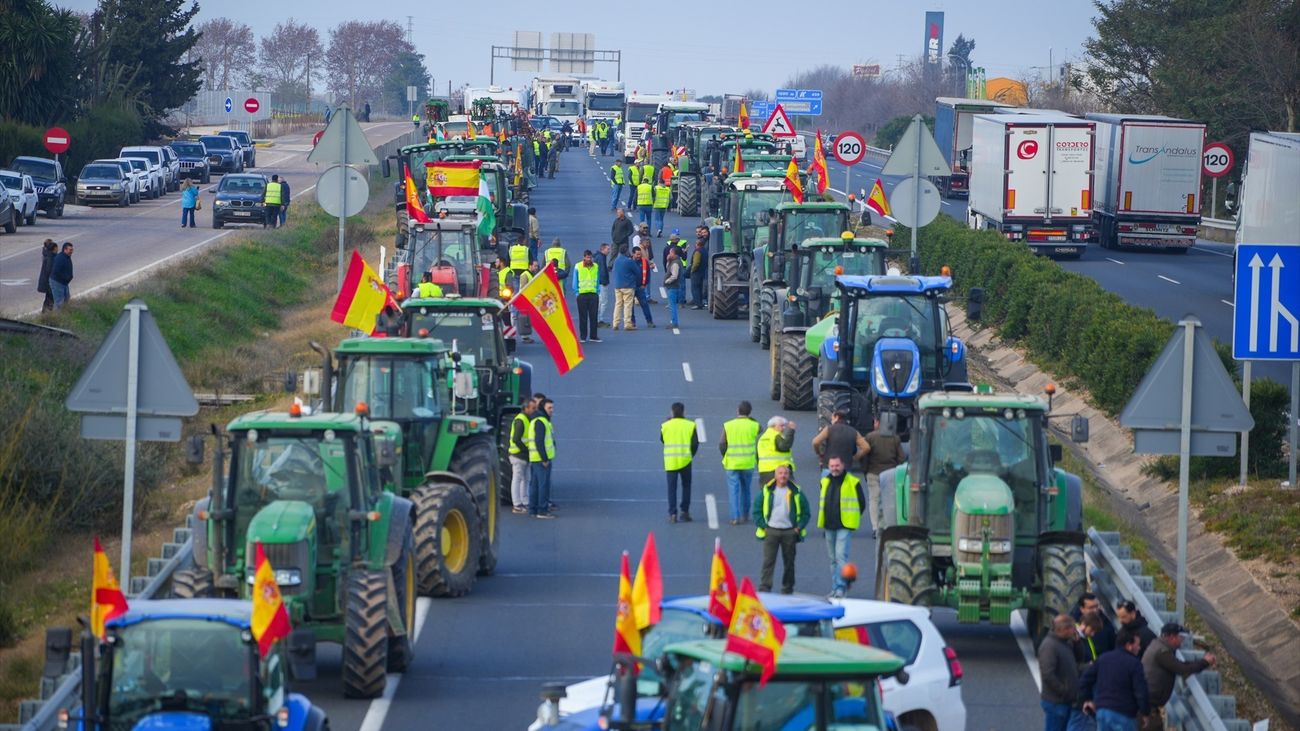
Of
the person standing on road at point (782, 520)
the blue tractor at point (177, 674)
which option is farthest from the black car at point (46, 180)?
the blue tractor at point (177, 674)

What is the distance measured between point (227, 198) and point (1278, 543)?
4183 cm

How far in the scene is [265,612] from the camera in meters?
11.2

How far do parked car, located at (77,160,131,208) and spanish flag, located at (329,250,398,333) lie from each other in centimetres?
4318

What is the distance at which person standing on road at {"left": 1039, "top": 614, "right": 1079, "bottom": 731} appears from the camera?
13.5 metres

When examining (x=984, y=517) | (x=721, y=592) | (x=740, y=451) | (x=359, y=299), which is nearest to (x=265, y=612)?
(x=721, y=592)

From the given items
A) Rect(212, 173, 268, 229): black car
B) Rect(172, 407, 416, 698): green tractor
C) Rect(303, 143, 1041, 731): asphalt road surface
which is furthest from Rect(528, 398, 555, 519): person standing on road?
Rect(212, 173, 268, 229): black car

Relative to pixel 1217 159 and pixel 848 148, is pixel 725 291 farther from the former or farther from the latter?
pixel 1217 159

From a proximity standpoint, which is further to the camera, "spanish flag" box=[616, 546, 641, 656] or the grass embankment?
the grass embankment

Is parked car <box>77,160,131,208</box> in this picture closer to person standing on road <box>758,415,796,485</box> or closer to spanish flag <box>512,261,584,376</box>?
spanish flag <box>512,261,584,376</box>

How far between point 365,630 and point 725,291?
2416 cm

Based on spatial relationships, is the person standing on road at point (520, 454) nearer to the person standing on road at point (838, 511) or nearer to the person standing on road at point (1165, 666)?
the person standing on road at point (838, 511)

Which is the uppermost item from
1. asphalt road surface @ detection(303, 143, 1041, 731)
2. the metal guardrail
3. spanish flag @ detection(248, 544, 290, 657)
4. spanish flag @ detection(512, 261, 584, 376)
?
spanish flag @ detection(512, 261, 584, 376)

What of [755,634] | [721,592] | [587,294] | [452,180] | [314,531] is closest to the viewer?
[755,634]

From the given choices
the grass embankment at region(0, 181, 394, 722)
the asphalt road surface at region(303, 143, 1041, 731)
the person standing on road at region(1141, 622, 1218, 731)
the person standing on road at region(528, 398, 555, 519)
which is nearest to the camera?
the person standing on road at region(1141, 622, 1218, 731)
